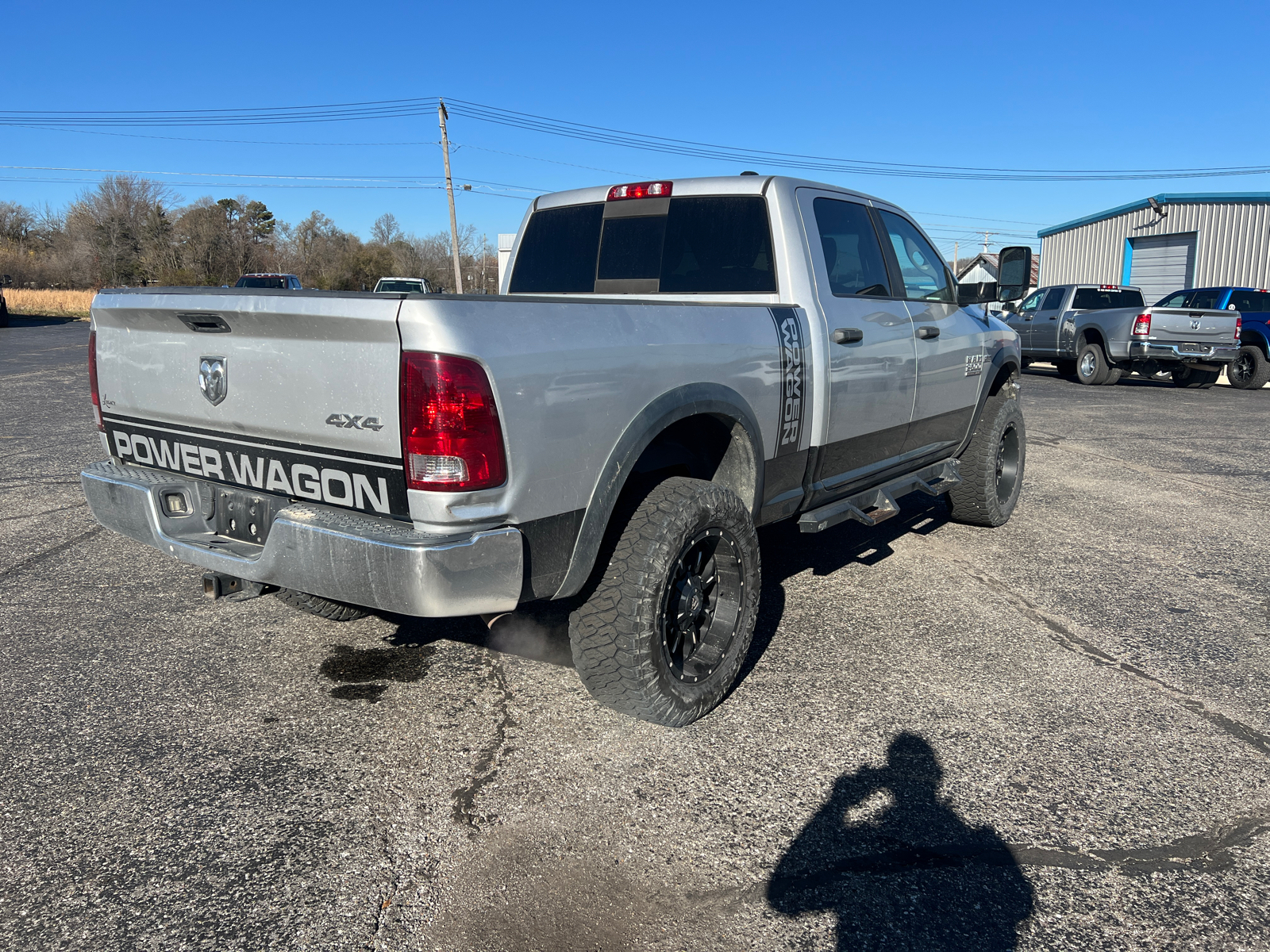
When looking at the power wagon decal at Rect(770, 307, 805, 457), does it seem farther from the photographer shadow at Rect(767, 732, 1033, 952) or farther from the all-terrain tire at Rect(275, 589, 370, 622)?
the all-terrain tire at Rect(275, 589, 370, 622)

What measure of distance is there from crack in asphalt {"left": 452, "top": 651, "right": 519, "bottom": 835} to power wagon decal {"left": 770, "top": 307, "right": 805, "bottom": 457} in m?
1.46

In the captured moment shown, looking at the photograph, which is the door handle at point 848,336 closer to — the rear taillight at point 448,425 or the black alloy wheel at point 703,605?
the black alloy wheel at point 703,605

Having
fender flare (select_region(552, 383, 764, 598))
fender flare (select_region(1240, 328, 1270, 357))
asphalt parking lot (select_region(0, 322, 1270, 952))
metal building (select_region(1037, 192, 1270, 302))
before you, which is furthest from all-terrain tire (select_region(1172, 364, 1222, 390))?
fender flare (select_region(552, 383, 764, 598))

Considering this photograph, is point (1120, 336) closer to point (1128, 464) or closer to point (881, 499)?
point (1128, 464)

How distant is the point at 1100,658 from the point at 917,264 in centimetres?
233

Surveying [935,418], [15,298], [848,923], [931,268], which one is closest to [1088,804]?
[848,923]

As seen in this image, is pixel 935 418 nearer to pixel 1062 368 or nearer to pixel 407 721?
pixel 407 721

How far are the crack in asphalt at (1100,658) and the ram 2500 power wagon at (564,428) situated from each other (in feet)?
2.76

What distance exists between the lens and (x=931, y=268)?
17.1ft

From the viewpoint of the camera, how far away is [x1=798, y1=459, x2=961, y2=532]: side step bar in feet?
13.4

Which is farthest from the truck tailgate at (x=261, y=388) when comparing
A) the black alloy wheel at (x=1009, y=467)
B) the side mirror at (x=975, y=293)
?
the black alloy wheel at (x=1009, y=467)

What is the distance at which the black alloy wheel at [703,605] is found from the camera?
3217 millimetres

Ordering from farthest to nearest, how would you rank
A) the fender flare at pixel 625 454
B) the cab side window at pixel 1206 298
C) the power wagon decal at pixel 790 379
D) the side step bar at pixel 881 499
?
1. the cab side window at pixel 1206 298
2. the side step bar at pixel 881 499
3. the power wagon decal at pixel 790 379
4. the fender flare at pixel 625 454

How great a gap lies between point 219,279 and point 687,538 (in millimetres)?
55524
